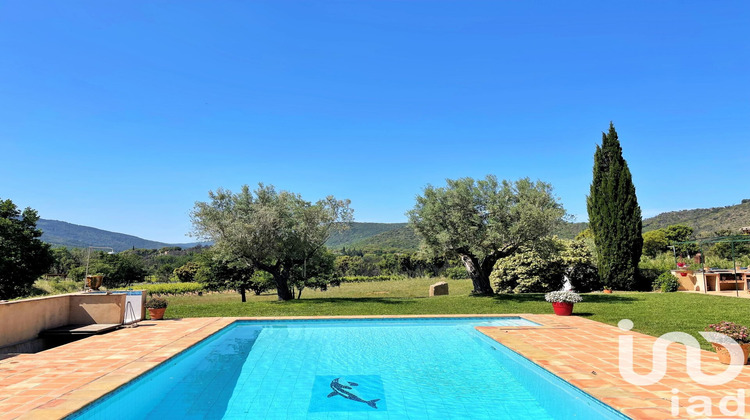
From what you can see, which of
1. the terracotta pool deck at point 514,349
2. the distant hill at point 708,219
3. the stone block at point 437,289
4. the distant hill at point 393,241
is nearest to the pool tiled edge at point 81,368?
the terracotta pool deck at point 514,349

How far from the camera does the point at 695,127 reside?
71.3 ft

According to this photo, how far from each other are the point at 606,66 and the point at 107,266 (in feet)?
196

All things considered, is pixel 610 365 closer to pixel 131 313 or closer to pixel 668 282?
pixel 131 313

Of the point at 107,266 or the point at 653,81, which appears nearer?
the point at 653,81

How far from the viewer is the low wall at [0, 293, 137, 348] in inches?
321

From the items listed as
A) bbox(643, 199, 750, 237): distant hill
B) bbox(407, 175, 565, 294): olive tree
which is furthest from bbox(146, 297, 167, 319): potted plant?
bbox(643, 199, 750, 237): distant hill

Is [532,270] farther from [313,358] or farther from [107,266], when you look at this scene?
[107,266]

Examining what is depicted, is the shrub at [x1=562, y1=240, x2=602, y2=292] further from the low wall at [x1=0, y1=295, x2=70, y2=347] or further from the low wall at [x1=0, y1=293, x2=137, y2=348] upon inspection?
the low wall at [x1=0, y1=295, x2=70, y2=347]

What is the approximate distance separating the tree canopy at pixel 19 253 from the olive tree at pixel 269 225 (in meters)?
19.0

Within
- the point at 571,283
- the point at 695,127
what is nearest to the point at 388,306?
the point at 571,283

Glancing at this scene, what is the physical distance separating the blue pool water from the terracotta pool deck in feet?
0.78

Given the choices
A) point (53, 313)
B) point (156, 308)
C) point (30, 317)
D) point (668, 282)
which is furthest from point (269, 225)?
point (668, 282)

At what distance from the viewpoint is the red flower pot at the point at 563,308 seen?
40.8 ft

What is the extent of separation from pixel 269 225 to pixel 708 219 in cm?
7327
